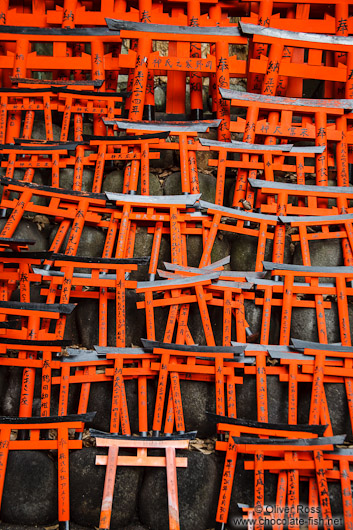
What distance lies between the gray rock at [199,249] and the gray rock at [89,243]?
87cm

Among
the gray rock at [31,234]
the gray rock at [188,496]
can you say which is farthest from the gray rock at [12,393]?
the gray rock at [188,496]

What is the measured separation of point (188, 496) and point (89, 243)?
2.44 m

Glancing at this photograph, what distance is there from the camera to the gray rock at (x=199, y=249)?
480cm

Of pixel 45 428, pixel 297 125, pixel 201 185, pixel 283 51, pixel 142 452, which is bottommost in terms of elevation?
pixel 142 452

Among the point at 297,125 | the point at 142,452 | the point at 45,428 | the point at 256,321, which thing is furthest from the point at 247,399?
the point at 297,125

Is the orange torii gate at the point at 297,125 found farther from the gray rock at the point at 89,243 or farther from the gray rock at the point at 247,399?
the gray rock at the point at 247,399

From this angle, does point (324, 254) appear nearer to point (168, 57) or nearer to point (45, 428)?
point (168, 57)

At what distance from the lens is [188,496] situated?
391cm

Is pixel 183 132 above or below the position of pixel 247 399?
above

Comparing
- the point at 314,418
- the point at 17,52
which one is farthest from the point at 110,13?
the point at 314,418

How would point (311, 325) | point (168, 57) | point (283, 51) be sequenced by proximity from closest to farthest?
point (311, 325)
point (168, 57)
point (283, 51)

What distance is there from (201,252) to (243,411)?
152cm

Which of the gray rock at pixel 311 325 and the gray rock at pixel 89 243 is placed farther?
the gray rock at pixel 89 243

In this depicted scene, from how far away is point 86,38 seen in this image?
5312 mm
